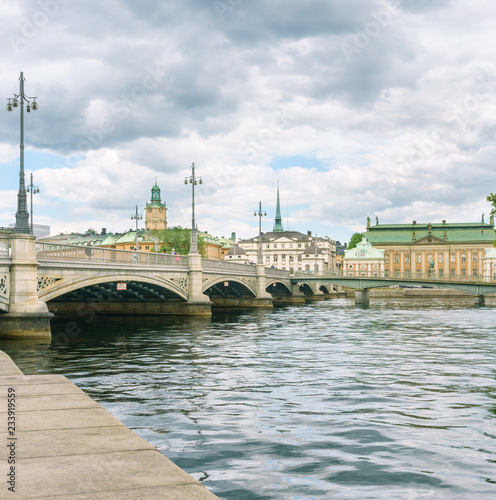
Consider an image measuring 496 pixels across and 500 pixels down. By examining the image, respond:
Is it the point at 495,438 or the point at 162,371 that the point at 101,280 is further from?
the point at 495,438

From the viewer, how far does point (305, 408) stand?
1383 centimetres

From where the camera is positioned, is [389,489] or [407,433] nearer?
[389,489]

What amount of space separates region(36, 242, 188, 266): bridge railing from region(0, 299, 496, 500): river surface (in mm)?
4718

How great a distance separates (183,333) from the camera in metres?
34.9

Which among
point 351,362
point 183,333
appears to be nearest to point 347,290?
point 183,333

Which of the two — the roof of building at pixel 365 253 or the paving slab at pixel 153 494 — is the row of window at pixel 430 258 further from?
the paving slab at pixel 153 494

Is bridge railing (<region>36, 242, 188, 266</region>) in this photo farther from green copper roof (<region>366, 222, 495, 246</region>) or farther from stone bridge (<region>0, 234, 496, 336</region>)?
green copper roof (<region>366, 222, 495, 246</region>)

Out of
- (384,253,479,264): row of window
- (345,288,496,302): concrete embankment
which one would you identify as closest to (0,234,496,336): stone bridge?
(345,288,496,302): concrete embankment

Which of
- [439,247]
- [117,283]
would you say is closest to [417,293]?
[439,247]

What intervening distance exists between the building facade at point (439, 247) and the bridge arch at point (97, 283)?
143560mm

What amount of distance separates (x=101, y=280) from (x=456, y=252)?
558 ft

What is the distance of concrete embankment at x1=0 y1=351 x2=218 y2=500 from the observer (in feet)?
17.7

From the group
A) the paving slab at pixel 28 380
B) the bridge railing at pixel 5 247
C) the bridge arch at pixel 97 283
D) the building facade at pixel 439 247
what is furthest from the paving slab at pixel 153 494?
the building facade at pixel 439 247

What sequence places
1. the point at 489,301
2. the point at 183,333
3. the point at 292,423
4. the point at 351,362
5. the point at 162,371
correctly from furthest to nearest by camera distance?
the point at 489,301
the point at 183,333
the point at 351,362
the point at 162,371
the point at 292,423
